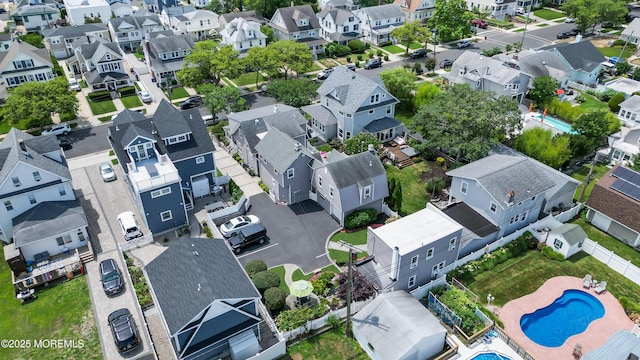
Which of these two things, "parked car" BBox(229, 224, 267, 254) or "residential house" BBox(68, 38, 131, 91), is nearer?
"parked car" BBox(229, 224, 267, 254)

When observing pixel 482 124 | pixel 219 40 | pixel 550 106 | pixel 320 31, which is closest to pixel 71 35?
pixel 219 40

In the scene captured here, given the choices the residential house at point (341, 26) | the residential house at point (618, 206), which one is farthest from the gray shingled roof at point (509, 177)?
the residential house at point (341, 26)

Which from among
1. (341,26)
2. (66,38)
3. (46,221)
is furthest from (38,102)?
→ (341,26)

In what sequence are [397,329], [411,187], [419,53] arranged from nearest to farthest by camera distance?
1. [397,329]
2. [411,187]
3. [419,53]

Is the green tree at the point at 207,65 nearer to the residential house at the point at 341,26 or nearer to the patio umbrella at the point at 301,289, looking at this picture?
the residential house at the point at 341,26

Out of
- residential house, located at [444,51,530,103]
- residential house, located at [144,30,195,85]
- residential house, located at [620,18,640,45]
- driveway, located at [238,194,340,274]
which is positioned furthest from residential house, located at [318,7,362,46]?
residential house, located at [620,18,640,45]

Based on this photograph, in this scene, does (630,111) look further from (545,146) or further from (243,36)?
(243,36)

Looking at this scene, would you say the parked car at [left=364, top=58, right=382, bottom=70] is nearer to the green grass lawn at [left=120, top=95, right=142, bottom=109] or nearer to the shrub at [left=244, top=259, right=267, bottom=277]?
the green grass lawn at [left=120, top=95, right=142, bottom=109]

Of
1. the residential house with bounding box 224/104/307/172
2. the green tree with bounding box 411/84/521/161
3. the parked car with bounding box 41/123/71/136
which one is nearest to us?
the green tree with bounding box 411/84/521/161
